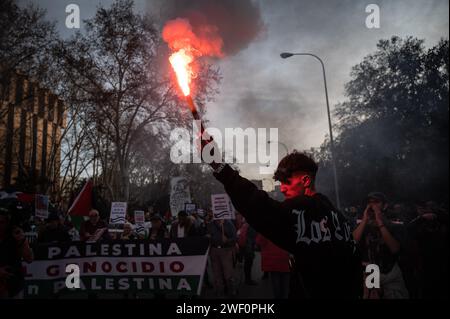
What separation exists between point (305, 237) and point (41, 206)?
10791mm

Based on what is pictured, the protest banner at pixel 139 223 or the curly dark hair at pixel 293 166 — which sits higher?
the curly dark hair at pixel 293 166

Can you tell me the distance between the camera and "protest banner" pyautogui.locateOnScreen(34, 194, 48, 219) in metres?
11.4

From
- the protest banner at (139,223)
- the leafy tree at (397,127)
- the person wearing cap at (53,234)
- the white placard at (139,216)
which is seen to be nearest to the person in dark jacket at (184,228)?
the person wearing cap at (53,234)

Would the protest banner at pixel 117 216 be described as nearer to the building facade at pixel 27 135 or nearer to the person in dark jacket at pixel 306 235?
the person in dark jacket at pixel 306 235

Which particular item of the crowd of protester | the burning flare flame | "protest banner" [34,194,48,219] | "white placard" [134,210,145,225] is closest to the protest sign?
"white placard" [134,210,145,225]

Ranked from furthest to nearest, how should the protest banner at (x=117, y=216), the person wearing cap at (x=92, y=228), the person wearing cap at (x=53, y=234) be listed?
the protest banner at (x=117, y=216) → the person wearing cap at (x=53, y=234) → the person wearing cap at (x=92, y=228)

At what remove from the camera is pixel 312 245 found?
2.34 m

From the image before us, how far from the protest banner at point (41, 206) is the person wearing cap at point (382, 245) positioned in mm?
8999

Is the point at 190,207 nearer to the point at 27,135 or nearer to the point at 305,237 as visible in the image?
the point at 305,237

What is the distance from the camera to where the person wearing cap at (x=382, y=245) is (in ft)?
17.9

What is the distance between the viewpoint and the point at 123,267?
22.6 ft

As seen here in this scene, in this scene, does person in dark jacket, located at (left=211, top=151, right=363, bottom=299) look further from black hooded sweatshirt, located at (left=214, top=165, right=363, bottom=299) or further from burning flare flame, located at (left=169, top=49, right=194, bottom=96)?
burning flare flame, located at (left=169, top=49, right=194, bottom=96)

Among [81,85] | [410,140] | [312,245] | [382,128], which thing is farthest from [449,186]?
[312,245]
